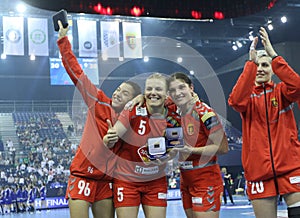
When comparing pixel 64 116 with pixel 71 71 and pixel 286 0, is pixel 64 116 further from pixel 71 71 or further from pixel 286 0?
pixel 71 71

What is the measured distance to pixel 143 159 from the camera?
3605 mm

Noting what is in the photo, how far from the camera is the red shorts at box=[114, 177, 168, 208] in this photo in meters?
3.57

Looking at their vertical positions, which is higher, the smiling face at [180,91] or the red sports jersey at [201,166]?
the smiling face at [180,91]

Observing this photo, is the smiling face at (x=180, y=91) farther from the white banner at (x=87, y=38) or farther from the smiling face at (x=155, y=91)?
the white banner at (x=87, y=38)

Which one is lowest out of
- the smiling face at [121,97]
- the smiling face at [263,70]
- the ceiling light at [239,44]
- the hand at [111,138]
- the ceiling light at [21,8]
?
the hand at [111,138]

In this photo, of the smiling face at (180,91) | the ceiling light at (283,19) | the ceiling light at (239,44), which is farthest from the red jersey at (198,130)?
the ceiling light at (239,44)

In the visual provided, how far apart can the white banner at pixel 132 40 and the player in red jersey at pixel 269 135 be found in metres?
12.3

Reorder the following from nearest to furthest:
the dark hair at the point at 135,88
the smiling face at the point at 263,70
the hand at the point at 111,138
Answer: the hand at the point at 111,138
the smiling face at the point at 263,70
the dark hair at the point at 135,88

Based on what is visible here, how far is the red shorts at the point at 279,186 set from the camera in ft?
10.7

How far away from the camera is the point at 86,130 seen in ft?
12.5

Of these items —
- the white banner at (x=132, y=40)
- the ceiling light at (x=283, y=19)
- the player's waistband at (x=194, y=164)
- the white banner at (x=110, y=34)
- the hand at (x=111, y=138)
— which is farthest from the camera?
the ceiling light at (x=283, y=19)

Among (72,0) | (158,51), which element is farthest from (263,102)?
(158,51)

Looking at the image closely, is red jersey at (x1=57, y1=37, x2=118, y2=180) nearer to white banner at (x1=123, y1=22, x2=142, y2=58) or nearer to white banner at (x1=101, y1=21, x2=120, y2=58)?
white banner at (x1=101, y1=21, x2=120, y2=58)

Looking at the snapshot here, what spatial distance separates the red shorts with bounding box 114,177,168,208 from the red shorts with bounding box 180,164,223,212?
25 centimetres
